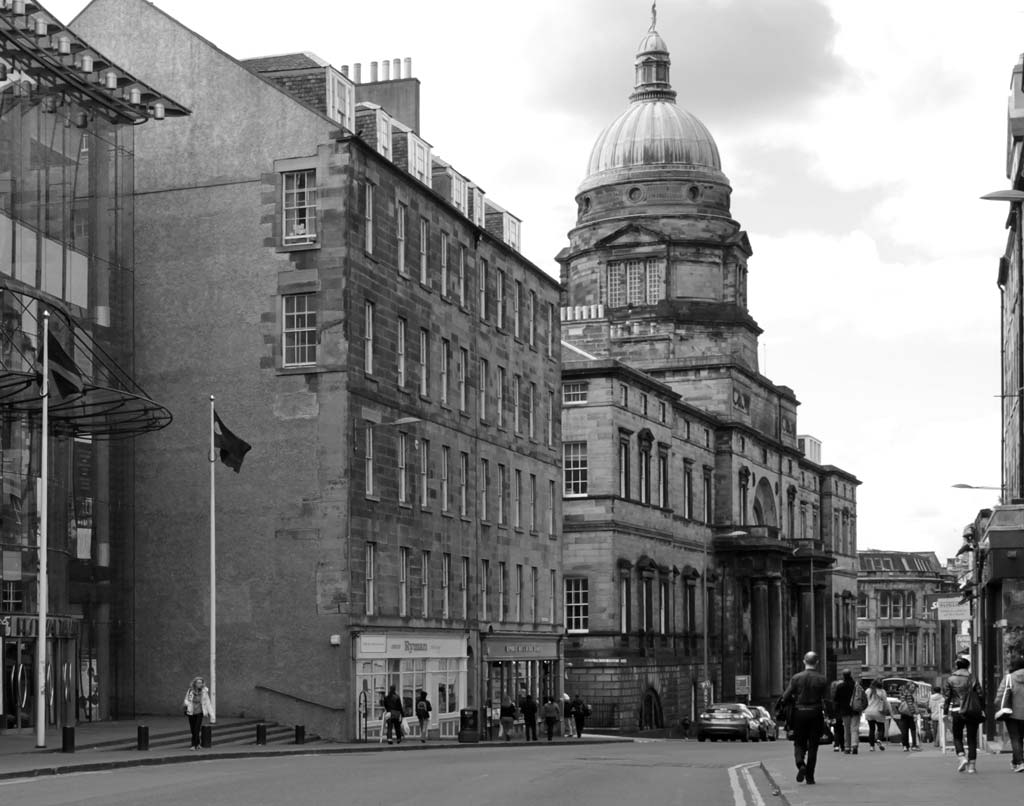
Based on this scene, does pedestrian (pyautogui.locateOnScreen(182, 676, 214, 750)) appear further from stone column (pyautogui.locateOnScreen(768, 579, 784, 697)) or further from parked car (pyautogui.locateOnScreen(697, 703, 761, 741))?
stone column (pyautogui.locateOnScreen(768, 579, 784, 697))

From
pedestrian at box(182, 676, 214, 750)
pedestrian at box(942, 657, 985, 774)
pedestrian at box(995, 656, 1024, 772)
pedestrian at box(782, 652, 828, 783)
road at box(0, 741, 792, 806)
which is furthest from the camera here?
pedestrian at box(182, 676, 214, 750)

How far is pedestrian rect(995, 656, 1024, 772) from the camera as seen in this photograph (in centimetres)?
2759

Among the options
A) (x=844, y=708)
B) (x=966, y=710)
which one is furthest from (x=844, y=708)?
(x=966, y=710)

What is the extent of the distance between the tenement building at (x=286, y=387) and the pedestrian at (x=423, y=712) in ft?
1.73

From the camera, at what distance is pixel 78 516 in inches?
1953

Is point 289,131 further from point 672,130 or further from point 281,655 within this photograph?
point 672,130

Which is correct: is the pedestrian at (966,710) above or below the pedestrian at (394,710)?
above

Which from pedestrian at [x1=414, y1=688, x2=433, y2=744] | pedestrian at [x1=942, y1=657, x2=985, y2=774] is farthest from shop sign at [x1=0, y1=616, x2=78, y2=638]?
pedestrian at [x1=942, y1=657, x2=985, y2=774]

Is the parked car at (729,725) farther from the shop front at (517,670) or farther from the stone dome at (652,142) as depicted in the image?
the stone dome at (652,142)

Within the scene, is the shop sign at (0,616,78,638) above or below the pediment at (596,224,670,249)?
below

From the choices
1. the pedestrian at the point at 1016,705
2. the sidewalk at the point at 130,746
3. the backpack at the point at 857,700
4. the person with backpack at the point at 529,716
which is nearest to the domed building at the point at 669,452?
the person with backpack at the point at 529,716

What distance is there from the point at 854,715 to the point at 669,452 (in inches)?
2369

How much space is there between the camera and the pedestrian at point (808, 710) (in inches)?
1043

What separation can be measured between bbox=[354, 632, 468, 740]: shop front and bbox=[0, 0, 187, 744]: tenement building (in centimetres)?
659
